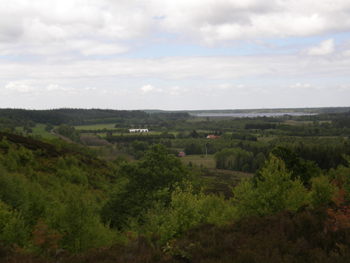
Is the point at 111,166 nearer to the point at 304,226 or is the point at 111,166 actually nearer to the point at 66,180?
the point at 66,180

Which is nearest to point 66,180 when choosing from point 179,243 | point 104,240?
point 104,240

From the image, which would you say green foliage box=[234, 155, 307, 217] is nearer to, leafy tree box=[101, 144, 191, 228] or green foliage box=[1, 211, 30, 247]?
leafy tree box=[101, 144, 191, 228]

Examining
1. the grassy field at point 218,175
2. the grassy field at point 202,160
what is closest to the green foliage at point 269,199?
the grassy field at point 218,175

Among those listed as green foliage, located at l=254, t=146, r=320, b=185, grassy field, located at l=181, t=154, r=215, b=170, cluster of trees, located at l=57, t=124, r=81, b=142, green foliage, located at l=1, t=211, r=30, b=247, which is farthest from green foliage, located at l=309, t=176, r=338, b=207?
cluster of trees, located at l=57, t=124, r=81, b=142

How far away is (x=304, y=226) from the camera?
499 inches

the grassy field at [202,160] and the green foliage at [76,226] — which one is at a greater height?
the green foliage at [76,226]

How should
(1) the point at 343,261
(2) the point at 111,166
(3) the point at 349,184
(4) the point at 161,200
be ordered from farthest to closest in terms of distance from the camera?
1. (2) the point at 111,166
2. (4) the point at 161,200
3. (3) the point at 349,184
4. (1) the point at 343,261

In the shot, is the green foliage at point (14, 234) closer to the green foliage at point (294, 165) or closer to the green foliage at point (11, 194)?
the green foliage at point (11, 194)

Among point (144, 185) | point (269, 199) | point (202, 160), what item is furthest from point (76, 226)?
point (202, 160)

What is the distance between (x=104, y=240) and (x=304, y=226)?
410 inches

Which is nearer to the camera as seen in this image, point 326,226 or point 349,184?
point 326,226

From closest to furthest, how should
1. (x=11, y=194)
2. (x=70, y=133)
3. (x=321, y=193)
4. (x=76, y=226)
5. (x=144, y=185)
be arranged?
(x=76, y=226) → (x=11, y=194) → (x=321, y=193) → (x=144, y=185) → (x=70, y=133)

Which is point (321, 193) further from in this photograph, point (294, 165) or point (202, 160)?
point (202, 160)

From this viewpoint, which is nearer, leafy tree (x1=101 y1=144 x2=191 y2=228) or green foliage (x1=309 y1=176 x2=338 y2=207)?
green foliage (x1=309 y1=176 x2=338 y2=207)
